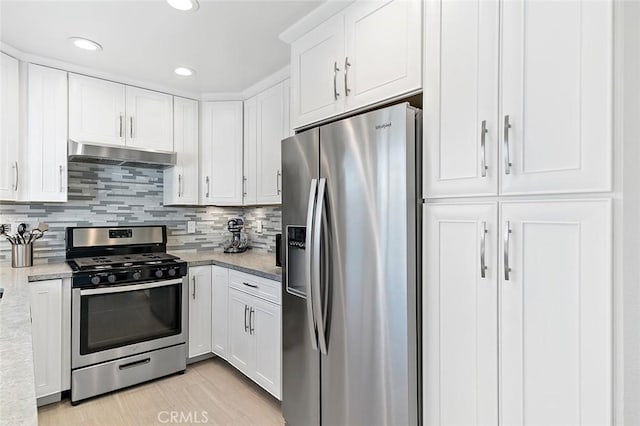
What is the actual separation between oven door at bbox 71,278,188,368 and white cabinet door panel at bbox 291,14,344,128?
5.80 ft

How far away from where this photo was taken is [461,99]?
4.38ft

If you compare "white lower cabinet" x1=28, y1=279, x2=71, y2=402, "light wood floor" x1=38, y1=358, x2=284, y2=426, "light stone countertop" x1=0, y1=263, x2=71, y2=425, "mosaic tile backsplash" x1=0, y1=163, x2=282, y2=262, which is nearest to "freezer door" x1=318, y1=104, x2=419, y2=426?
"light wood floor" x1=38, y1=358, x2=284, y2=426

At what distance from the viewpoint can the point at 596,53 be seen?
1.02 metres

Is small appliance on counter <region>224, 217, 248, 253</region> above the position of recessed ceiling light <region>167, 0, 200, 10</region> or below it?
below

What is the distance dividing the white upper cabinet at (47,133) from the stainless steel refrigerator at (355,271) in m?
1.92

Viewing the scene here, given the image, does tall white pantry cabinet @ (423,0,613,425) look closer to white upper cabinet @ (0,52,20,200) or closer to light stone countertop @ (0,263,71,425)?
light stone countertop @ (0,263,71,425)

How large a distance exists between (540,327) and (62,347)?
2833mm

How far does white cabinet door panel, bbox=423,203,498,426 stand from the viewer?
1259 mm

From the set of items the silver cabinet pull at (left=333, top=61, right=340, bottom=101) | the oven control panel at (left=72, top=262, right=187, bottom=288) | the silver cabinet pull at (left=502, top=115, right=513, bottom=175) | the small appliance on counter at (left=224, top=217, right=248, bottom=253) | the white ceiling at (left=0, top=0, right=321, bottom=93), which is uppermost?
the white ceiling at (left=0, top=0, right=321, bottom=93)

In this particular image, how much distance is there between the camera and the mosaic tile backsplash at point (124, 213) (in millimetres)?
2834

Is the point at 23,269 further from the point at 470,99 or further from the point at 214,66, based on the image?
the point at 470,99

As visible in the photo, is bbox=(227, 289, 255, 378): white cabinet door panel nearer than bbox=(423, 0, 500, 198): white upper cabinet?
No

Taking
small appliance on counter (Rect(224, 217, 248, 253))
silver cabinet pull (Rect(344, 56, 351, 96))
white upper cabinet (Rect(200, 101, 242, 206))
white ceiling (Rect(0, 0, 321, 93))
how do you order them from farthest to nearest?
small appliance on counter (Rect(224, 217, 248, 253)) → white upper cabinet (Rect(200, 101, 242, 206)) → white ceiling (Rect(0, 0, 321, 93)) → silver cabinet pull (Rect(344, 56, 351, 96))

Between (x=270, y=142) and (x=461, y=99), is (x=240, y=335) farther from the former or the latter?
(x=461, y=99)
